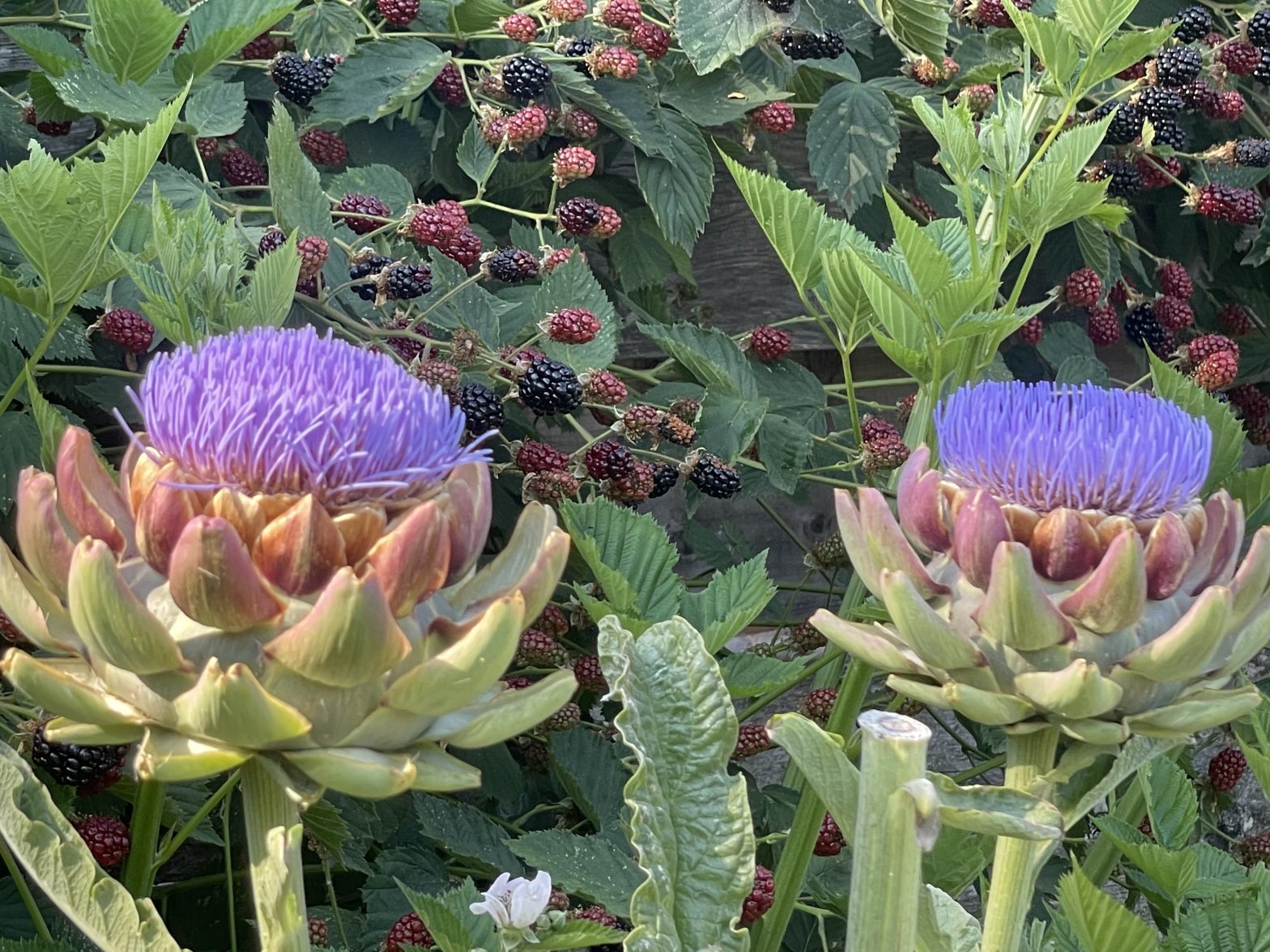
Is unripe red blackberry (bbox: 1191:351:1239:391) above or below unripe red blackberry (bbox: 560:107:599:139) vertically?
below

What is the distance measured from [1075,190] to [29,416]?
70cm

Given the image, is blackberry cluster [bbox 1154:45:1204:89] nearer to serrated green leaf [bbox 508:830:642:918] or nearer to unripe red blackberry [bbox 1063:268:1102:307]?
unripe red blackberry [bbox 1063:268:1102:307]

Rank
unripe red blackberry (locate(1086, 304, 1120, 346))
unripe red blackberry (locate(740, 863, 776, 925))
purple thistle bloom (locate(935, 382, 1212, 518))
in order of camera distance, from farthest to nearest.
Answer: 1. unripe red blackberry (locate(1086, 304, 1120, 346))
2. unripe red blackberry (locate(740, 863, 776, 925))
3. purple thistle bloom (locate(935, 382, 1212, 518))

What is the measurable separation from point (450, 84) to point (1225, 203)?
74cm

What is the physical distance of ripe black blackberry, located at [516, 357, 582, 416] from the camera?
3.34ft

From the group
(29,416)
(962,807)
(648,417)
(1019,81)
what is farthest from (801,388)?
(962,807)

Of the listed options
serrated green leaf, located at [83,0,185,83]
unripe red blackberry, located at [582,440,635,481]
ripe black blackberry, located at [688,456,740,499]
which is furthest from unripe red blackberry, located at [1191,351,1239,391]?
serrated green leaf, located at [83,0,185,83]

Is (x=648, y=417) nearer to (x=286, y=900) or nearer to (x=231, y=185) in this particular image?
(x=231, y=185)

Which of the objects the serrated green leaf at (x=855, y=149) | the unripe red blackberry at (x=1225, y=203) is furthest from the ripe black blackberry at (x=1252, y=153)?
the serrated green leaf at (x=855, y=149)

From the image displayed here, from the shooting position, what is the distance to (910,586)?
2.17ft

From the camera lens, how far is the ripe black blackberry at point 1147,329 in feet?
4.97

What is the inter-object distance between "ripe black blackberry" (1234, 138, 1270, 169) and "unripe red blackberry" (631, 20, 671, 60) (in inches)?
22.5

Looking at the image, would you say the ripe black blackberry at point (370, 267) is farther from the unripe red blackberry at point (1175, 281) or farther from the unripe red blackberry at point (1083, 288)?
the unripe red blackberry at point (1175, 281)

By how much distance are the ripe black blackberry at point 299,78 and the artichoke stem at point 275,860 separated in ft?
2.53
